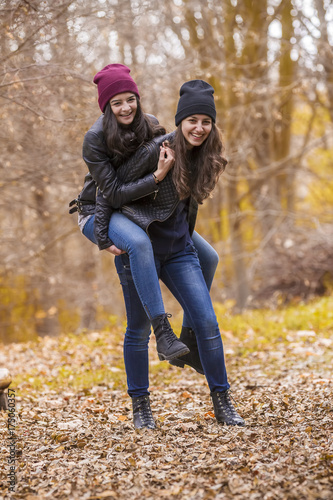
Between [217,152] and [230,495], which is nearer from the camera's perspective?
[230,495]

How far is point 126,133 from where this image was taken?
343 cm

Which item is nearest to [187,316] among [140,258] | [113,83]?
[140,258]

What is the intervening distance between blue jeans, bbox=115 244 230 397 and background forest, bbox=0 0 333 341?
2.15 metres

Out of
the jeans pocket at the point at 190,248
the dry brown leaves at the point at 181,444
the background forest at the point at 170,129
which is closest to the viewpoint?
the dry brown leaves at the point at 181,444

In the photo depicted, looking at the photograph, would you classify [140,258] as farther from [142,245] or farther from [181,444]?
[181,444]

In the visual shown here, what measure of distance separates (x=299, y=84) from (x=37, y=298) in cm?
782

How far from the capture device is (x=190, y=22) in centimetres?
1101

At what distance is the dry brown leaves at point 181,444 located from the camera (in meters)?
2.64

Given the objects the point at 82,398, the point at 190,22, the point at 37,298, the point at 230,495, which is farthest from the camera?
the point at 37,298

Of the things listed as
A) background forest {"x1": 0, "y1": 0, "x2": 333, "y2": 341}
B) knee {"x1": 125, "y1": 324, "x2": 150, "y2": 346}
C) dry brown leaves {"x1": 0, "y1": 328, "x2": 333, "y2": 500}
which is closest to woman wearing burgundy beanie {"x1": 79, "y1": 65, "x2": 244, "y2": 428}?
knee {"x1": 125, "y1": 324, "x2": 150, "y2": 346}

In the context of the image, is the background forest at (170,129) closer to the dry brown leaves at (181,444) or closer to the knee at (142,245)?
the knee at (142,245)

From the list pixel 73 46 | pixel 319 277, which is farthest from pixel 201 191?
pixel 319 277

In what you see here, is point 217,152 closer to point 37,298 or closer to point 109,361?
point 109,361

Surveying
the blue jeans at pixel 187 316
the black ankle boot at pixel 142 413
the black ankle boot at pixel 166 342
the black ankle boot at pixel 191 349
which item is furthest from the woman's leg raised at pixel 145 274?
the black ankle boot at pixel 142 413
